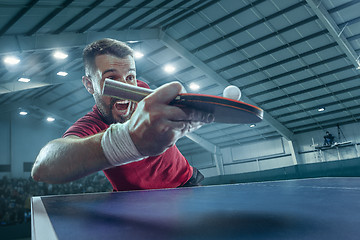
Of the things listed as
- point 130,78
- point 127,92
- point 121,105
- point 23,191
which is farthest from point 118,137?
point 23,191

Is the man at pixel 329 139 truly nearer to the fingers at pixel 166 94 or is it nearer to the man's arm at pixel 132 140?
the man's arm at pixel 132 140

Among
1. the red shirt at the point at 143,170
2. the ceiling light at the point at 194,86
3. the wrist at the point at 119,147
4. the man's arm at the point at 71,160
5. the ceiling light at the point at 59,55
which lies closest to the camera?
the wrist at the point at 119,147

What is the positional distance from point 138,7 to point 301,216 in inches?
407

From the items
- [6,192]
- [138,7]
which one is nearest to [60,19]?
[138,7]

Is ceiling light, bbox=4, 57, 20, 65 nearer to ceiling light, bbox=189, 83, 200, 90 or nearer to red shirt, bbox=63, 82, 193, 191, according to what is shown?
red shirt, bbox=63, 82, 193, 191

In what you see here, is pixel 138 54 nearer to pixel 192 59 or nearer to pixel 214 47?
pixel 192 59

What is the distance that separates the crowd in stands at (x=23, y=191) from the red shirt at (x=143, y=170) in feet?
39.9

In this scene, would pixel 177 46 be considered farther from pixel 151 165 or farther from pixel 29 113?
pixel 29 113

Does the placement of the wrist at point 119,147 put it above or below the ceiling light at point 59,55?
below

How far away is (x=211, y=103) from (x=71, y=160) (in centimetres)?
73

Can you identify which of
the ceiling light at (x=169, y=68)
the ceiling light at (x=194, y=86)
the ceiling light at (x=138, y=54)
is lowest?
the ceiling light at (x=194, y=86)

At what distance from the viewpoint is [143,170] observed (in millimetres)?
2539

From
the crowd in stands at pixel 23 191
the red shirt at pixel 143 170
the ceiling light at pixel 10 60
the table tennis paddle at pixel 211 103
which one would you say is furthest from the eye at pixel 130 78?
the crowd in stands at pixel 23 191

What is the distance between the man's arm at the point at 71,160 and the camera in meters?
1.37
